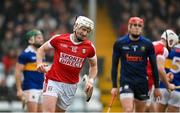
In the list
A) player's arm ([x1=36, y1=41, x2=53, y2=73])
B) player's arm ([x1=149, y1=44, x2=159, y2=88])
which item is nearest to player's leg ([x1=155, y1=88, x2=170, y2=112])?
player's arm ([x1=149, y1=44, x2=159, y2=88])

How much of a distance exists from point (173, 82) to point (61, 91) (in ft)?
10.8

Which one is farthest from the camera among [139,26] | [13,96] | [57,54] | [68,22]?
[68,22]

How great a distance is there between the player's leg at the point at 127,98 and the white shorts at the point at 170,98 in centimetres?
182

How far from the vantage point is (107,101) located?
2336 cm

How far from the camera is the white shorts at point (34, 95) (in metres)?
16.2

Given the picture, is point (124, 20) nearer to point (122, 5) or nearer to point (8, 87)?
point (122, 5)

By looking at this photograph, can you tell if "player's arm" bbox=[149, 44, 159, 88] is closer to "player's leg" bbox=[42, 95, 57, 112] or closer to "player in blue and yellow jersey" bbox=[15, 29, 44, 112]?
"player's leg" bbox=[42, 95, 57, 112]

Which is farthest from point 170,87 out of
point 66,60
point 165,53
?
point 66,60

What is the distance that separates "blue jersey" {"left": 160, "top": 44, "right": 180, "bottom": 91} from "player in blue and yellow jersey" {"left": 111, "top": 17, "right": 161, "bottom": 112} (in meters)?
1.44

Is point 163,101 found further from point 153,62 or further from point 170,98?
point 153,62

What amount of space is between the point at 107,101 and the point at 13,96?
9.39ft

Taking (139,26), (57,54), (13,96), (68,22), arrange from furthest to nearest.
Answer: (68,22) → (13,96) → (139,26) → (57,54)

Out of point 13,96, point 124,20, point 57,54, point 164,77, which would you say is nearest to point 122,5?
point 124,20

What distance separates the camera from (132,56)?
14.3 meters
